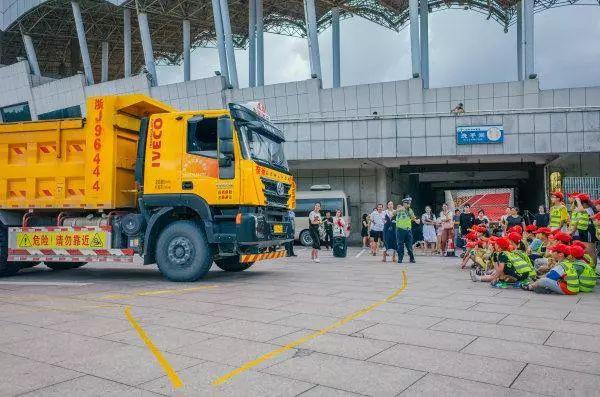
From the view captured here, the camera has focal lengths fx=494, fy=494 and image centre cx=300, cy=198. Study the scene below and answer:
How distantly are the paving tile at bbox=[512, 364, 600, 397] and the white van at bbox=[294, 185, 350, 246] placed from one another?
64.9 feet

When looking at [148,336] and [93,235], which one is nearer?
[148,336]

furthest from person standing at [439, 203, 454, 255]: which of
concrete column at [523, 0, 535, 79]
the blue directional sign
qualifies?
concrete column at [523, 0, 535, 79]

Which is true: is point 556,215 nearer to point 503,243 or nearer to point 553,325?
point 503,243

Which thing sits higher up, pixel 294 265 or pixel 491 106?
pixel 491 106

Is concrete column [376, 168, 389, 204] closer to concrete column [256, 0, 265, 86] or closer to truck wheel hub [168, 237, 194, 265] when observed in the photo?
concrete column [256, 0, 265, 86]

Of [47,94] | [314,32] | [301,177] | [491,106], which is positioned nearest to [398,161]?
[301,177]

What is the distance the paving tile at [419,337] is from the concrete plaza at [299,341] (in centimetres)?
2

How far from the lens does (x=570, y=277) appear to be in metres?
7.64

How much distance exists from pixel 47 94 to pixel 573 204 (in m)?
39.2

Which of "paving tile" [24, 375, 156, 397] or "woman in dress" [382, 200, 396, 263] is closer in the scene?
"paving tile" [24, 375, 156, 397]

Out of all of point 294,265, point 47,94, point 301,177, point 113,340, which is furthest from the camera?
point 47,94

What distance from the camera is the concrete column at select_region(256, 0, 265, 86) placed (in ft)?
118

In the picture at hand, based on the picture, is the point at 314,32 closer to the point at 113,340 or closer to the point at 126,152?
the point at 126,152

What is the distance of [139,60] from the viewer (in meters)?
60.9
